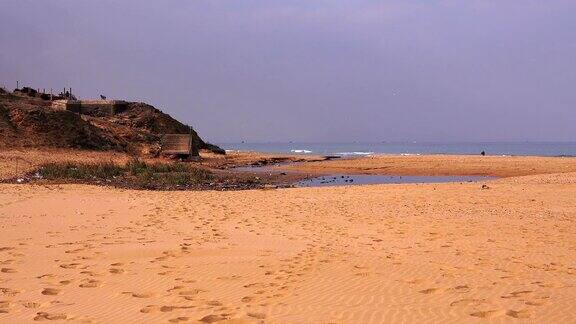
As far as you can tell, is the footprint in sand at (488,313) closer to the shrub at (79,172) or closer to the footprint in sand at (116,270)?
the footprint in sand at (116,270)

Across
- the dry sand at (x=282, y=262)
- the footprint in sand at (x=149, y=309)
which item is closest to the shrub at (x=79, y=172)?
the dry sand at (x=282, y=262)

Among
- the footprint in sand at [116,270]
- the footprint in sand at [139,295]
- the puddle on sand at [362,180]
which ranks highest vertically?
the footprint in sand at [139,295]

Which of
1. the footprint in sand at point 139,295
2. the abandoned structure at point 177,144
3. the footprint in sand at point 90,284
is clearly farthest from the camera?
the abandoned structure at point 177,144

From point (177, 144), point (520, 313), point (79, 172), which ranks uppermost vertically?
point (177, 144)

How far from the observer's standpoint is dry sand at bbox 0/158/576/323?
5.05 metres

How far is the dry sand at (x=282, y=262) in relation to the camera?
199 inches

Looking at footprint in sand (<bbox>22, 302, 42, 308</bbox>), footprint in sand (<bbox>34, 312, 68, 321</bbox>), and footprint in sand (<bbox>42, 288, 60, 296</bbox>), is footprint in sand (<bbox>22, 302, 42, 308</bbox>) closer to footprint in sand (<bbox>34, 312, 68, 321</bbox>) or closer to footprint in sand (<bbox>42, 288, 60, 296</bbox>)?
footprint in sand (<bbox>34, 312, 68, 321</bbox>)

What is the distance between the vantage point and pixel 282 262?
736 centimetres

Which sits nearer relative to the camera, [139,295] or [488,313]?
[488,313]

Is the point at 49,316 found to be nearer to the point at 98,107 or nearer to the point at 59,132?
the point at 59,132

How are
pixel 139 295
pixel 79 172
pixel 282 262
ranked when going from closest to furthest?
pixel 139 295 < pixel 282 262 < pixel 79 172

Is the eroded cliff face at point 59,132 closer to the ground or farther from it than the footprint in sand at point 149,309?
farther from it

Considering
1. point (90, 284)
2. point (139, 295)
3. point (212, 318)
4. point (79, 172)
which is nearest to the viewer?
point (212, 318)

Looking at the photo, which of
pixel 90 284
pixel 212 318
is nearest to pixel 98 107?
pixel 90 284
